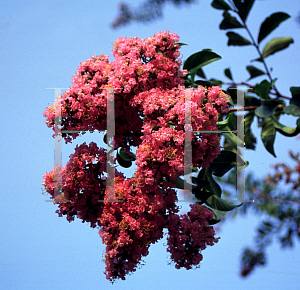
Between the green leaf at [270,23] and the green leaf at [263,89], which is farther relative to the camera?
the green leaf at [270,23]

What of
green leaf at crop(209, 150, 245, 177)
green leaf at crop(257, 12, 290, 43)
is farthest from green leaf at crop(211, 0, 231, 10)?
green leaf at crop(209, 150, 245, 177)

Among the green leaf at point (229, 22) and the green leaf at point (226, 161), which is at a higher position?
the green leaf at point (229, 22)

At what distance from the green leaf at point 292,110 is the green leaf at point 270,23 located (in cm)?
58

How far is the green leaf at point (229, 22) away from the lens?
88.8 inches

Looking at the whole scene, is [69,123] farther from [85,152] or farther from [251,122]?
[251,122]

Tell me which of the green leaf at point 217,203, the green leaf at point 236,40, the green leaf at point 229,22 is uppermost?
the green leaf at point 229,22

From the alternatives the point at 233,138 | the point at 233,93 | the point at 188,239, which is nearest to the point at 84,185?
the point at 188,239

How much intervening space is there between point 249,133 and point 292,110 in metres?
0.62

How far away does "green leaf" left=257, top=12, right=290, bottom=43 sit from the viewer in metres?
2.18

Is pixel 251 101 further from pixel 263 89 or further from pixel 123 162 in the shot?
pixel 123 162

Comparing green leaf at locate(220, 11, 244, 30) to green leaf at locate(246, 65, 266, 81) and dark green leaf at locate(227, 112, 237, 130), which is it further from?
dark green leaf at locate(227, 112, 237, 130)

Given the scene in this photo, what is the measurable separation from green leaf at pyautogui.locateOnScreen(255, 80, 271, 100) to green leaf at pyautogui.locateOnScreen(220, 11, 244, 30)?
550 mm

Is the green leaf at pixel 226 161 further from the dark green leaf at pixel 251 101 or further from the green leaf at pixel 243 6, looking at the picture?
the green leaf at pixel 243 6

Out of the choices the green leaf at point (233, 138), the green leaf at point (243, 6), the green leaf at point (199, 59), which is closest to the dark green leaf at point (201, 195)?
the green leaf at point (233, 138)
